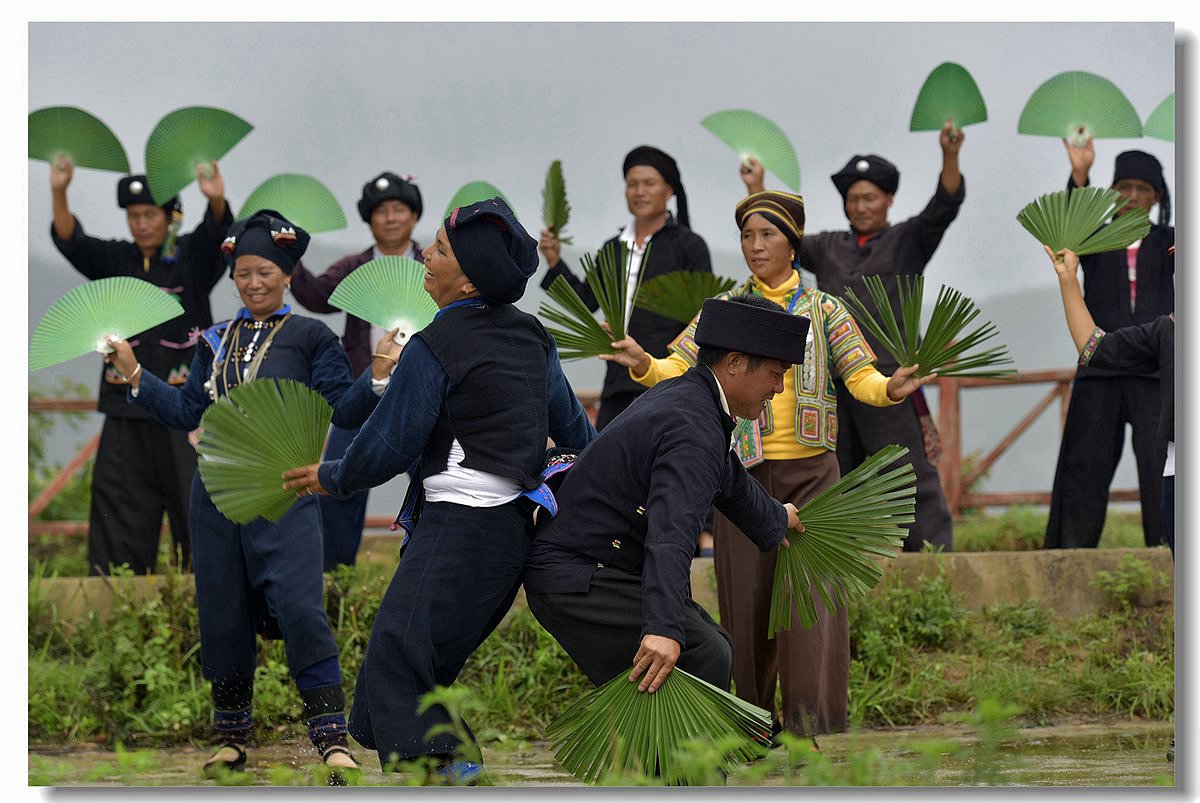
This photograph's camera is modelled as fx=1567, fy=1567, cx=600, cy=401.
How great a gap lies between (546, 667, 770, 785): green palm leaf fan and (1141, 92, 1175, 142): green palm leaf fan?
98.9 inches

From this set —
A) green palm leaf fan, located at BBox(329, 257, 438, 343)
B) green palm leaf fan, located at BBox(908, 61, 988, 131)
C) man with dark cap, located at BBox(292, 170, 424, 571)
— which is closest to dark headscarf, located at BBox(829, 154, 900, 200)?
green palm leaf fan, located at BBox(908, 61, 988, 131)

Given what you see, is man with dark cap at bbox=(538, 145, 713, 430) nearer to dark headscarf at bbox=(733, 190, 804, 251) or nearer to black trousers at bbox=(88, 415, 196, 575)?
dark headscarf at bbox=(733, 190, 804, 251)

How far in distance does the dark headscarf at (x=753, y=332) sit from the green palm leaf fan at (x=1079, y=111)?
214 cm

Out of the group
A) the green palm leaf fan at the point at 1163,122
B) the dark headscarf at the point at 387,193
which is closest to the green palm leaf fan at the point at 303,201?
the dark headscarf at the point at 387,193

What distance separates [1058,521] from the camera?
6223mm

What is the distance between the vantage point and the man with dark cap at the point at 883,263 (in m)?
5.80

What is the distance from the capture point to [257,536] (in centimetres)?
452

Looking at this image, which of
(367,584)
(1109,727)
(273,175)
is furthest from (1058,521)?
(273,175)

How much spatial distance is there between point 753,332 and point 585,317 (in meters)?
1.06

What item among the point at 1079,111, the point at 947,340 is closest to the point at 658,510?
the point at 947,340

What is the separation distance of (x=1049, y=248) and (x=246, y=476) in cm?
257

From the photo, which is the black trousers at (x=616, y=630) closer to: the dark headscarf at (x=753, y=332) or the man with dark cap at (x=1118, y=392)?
the dark headscarf at (x=753, y=332)

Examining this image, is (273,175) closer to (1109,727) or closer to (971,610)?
(971,610)

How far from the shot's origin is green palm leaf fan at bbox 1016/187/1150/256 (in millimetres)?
4891
